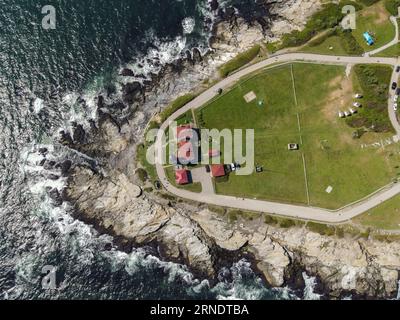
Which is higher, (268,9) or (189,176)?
(268,9)

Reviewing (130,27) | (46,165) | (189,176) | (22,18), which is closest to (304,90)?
(189,176)

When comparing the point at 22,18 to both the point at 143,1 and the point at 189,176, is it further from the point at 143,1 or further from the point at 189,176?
the point at 189,176

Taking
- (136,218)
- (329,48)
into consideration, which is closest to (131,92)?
(136,218)

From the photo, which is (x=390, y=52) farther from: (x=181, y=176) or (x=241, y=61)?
(x=181, y=176)

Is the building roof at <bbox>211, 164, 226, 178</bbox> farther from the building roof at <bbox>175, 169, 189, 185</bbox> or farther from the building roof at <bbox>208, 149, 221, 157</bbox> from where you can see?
the building roof at <bbox>175, 169, 189, 185</bbox>

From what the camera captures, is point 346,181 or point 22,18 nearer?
point 346,181

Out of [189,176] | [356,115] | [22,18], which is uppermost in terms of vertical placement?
[22,18]

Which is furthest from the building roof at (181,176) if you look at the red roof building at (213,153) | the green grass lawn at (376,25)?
the green grass lawn at (376,25)

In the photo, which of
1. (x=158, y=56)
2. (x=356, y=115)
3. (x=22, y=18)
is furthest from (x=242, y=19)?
(x=22, y=18)
